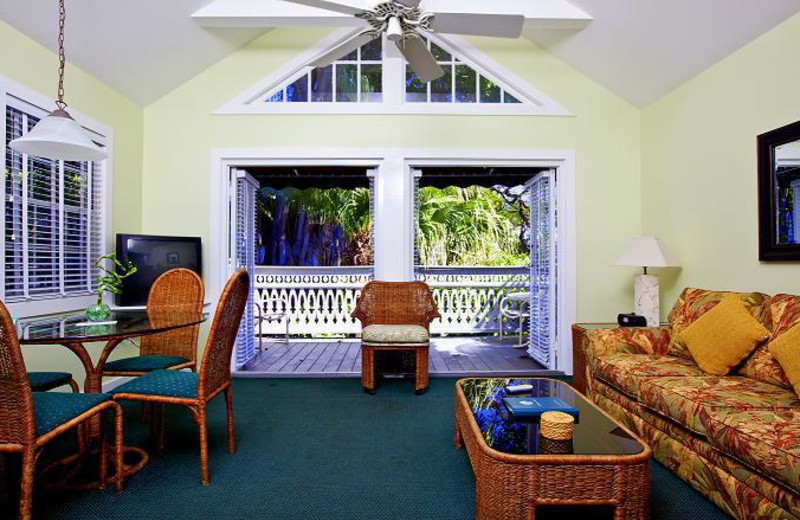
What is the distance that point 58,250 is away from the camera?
10.5 feet

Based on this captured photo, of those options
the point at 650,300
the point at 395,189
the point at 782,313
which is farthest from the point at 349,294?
the point at 782,313

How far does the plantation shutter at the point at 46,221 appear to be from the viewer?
9.27ft

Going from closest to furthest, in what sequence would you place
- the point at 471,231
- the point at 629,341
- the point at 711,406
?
the point at 711,406 → the point at 629,341 → the point at 471,231

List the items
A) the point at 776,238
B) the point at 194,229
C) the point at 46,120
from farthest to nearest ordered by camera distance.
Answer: the point at 194,229 → the point at 776,238 → the point at 46,120

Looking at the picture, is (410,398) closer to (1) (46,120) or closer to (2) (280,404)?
(2) (280,404)

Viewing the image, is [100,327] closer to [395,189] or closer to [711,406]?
[395,189]

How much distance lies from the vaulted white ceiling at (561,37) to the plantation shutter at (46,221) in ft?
2.24

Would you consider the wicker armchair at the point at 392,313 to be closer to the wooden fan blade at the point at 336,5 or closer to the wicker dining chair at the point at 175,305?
the wicker dining chair at the point at 175,305

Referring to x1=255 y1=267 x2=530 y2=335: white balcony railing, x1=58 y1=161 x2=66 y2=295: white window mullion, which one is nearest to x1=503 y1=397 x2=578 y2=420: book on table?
x1=58 y1=161 x2=66 y2=295: white window mullion

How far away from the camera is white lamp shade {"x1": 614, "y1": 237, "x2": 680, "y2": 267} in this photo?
3482 millimetres

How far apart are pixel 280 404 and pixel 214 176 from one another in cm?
226

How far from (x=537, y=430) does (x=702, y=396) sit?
88 cm

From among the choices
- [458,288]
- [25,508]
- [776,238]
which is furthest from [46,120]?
[458,288]

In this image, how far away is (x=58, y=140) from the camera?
2.08 meters
